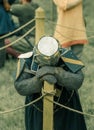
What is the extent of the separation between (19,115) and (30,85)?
1672 mm

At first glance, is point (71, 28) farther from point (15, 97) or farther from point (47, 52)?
point (47, 52)

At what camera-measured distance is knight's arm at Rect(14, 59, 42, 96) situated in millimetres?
3249

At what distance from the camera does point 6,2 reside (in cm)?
625

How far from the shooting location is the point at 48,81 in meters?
3.12

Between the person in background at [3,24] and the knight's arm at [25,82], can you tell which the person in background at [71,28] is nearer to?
the person in background at [3,24]

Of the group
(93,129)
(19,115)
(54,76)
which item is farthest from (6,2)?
(54,76)

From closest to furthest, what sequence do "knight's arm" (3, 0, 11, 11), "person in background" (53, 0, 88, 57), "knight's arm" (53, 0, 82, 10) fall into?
"knight's arm" (53, 0, 82, 10) → "person in background" (53, 0, 88, 57) → "knight's arm" (3, 0, 11, 11)

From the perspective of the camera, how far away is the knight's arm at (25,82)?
3249 millimetres

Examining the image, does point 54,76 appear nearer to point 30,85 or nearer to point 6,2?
point 30,85

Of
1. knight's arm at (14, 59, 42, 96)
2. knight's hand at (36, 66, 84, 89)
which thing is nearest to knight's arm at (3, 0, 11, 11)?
knight's arm at (14, 59, 42, 96)

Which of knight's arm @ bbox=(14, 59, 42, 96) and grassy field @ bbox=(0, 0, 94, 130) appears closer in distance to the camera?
knight's arm @ bbox=(14, 59, 42, 96)

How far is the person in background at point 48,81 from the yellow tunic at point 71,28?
5.05 ft

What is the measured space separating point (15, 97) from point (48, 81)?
230 cm

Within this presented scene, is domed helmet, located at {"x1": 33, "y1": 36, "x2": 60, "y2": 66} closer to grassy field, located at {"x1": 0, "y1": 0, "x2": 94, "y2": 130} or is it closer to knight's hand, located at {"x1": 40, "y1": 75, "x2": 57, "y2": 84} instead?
knight's hand, located at {"x1": 40, "y1": 75, "x2": 57, "y2": 84}
